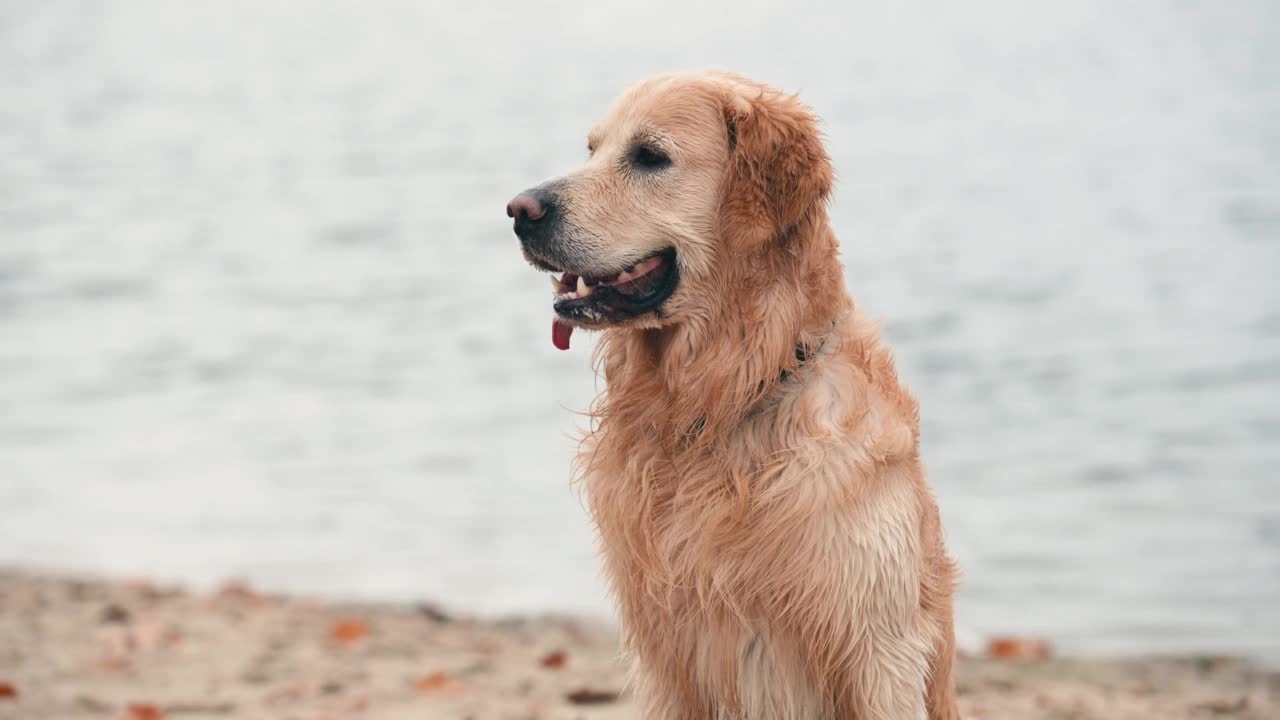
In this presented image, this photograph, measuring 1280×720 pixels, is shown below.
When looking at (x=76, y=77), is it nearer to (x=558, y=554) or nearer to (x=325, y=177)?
(x=325, y=177)

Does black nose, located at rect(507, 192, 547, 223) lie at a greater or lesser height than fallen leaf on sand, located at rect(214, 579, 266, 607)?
greater

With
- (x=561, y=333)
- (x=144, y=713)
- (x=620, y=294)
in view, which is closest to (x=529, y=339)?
(x=144, y=713)

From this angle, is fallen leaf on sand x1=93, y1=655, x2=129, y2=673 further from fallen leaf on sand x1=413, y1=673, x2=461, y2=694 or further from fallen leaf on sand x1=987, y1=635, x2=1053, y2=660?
fallen leaf on sand x1=987, y1=635, x2=1053, y2=660

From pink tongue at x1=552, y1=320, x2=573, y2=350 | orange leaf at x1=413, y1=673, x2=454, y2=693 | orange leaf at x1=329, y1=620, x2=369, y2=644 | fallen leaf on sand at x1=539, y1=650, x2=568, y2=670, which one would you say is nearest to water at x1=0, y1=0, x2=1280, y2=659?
orange leaf at x1=329, y1=620, x2=369, y2=644

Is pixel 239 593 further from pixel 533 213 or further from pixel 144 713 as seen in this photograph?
pixel 533 213

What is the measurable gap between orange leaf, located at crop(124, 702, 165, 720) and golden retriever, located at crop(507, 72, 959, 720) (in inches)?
101

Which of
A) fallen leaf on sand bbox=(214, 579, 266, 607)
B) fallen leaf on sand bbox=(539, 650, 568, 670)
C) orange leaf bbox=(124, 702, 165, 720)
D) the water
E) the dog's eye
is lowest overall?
fallen leaf on sand bbox=(539, 650, 568, 670)

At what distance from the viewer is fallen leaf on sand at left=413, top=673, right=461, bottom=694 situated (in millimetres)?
6090

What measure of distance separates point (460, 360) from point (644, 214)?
27.4 feet

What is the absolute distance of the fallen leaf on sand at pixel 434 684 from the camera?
6.09 meters

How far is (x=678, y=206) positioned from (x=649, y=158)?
160 millimetres

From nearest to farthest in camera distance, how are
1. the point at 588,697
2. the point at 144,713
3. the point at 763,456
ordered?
the point at 763,456 < the point at 144,713 < the point at 588,697

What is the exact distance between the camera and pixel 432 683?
615cm

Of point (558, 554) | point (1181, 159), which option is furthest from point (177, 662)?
point (1181, 159)
